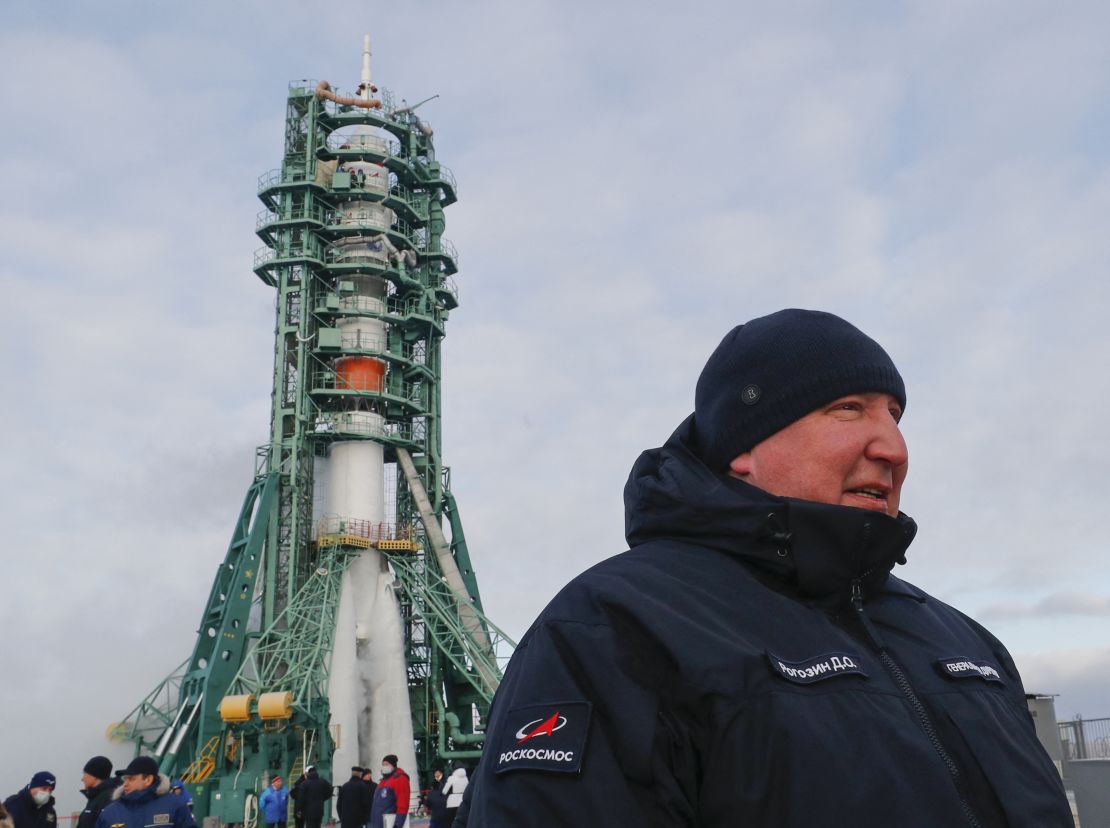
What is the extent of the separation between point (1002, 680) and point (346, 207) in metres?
40.8

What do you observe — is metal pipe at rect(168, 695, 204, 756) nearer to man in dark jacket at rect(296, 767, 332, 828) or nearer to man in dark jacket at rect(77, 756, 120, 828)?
man in dark jacket at rect(296, 767, 332, 828)

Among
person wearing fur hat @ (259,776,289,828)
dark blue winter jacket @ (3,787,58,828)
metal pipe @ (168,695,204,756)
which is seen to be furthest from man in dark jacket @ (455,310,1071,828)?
metal pipe @ (168,695,204,756)

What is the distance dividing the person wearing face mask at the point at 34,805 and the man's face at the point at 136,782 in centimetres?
249

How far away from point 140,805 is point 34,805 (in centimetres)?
268

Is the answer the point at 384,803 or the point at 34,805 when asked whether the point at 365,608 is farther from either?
the point at 34,805

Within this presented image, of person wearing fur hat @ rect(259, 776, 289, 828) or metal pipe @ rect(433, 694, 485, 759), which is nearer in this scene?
person wearing fur hat @ rect(259, 776, 289, 828)

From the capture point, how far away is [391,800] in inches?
659

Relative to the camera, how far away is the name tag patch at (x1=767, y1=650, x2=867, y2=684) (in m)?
2.15

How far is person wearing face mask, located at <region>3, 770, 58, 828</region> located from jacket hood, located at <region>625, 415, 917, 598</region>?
962cm

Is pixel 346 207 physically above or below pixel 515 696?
above

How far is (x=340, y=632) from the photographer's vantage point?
113ft

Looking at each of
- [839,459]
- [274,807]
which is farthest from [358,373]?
[839,459]

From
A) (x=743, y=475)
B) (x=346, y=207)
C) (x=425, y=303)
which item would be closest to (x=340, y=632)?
(x=425, y=303)

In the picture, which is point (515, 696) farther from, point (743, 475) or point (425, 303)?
point (425, 303)
